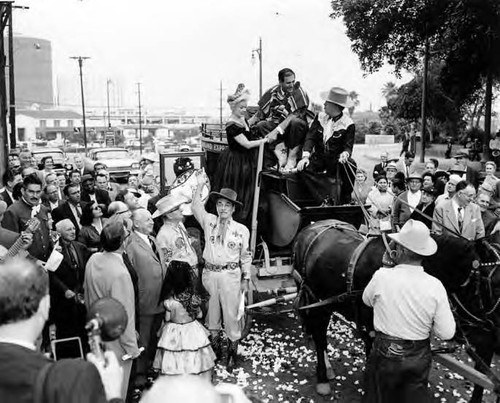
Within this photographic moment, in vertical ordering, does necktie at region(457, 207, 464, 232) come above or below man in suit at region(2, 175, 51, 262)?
below

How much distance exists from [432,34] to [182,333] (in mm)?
22107

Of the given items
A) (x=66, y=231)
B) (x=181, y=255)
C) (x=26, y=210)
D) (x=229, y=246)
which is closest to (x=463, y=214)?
(x=229, y=246)

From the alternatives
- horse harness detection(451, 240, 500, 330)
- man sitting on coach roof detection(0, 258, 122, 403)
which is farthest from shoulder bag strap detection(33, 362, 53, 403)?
horse harness detection(451, 240, 500, 330)

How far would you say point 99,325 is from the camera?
228 centimetres

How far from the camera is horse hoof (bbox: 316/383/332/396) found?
18.5 ft

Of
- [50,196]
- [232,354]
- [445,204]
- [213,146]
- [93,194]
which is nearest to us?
[232,354]

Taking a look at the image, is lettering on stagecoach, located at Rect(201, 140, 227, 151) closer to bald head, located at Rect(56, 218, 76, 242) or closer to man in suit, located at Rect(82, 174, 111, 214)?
man in suit, located at Rect(82, 174, 111, 214)

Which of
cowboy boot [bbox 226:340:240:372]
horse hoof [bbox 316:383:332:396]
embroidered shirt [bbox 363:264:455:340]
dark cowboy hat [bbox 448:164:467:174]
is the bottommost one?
horse hoof [bbox 316:383:332:396]

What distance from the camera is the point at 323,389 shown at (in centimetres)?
565

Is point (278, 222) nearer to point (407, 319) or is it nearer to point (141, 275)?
point (141, 275)

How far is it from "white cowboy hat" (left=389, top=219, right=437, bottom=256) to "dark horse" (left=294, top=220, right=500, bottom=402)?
2.71 feet

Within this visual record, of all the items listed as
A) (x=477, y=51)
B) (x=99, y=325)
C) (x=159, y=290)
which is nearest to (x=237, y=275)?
(x=159, y=290)

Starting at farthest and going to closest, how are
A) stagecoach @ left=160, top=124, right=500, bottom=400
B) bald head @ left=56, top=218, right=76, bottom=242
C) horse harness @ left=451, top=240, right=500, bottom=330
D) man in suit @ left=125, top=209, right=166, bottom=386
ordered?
stagecoach @ left=160, top=124, right=500, bottom=400
bald head @ left=56, top=218, right=76, bottom=242
man in suit @ left=125, top=209, right=166, bottom=386
horse harness @ left=451, top=240, right=500, bottom=330

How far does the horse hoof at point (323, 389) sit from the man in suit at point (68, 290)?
2.29m
